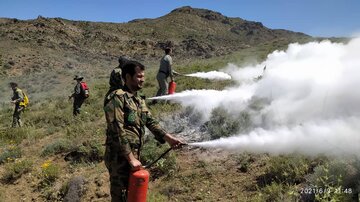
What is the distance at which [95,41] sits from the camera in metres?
74.1

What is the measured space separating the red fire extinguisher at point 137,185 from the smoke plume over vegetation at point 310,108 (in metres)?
1.35

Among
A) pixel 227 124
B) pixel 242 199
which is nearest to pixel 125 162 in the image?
pixel 242 199

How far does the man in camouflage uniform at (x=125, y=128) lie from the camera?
14.5ft

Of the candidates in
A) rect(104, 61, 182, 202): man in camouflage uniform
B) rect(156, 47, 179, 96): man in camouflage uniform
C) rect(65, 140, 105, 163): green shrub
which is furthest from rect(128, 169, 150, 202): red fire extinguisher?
rect(156, 47, 179, 96): man in camouflage uniform

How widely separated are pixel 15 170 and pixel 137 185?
634 cm

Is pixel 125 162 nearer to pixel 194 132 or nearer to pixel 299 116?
pixel 299 116

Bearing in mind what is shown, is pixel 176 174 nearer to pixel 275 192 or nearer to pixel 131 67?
pixel 275 192

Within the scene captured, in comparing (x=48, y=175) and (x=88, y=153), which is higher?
(x=88, y=153)

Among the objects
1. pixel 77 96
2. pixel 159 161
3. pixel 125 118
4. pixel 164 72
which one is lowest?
pixel 159 161

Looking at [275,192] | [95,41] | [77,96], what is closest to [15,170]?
[77,96]

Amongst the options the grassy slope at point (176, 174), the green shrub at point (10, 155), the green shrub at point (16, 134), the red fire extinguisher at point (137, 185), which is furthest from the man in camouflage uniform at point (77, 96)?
the red fire extinguisher at point (137, 185)

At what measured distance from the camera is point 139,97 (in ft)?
15.8

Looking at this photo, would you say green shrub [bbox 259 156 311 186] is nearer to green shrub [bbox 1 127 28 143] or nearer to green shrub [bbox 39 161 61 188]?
green shrub [bbox 39 161 61 188]

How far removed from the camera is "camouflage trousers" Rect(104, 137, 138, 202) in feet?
15.2
